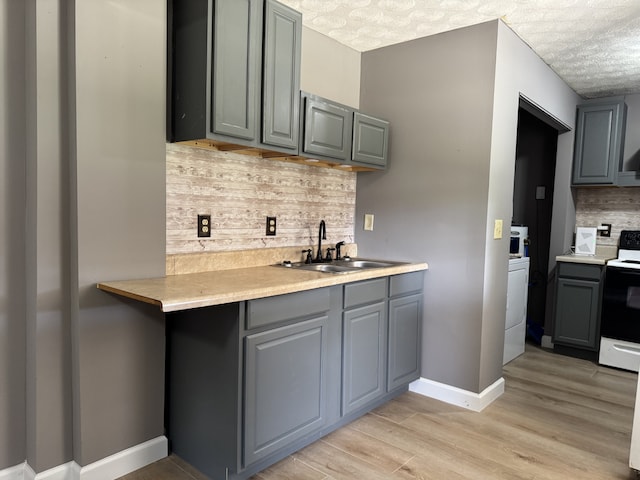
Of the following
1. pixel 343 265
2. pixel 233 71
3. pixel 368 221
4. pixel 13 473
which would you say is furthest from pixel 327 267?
pixel 13 473

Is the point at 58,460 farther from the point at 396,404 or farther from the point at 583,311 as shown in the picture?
the point at 583,311

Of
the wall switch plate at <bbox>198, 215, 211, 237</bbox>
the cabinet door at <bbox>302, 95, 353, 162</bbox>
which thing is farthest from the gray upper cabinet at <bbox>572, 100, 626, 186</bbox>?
the wall switch plate at <bbox>198, 215, 211, 237</bbox>

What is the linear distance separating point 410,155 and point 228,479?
224 cm

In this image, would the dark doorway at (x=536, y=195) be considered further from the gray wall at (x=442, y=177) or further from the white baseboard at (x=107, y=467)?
the white baseboard at (x=107, y=467)

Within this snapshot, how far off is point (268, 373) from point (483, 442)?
1.29 metres

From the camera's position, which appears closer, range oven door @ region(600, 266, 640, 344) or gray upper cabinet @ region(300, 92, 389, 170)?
gray upper cabinet @ region(300, 92, 389, 170)

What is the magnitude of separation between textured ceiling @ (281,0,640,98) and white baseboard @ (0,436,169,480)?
2.44 meters

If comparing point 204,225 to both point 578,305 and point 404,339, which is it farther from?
point 578,305

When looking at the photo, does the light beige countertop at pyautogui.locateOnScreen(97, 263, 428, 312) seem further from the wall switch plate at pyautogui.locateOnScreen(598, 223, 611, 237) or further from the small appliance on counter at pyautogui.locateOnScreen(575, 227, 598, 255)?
the wall switch plate at pyautogui.locateOnScreen(598, 223, 611, 237)

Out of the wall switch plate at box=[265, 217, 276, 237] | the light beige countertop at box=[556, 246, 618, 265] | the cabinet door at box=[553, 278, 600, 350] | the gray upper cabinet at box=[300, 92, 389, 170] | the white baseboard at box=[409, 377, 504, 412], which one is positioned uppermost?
the gray upper cabinet at box=[300, 92, 389, 170]

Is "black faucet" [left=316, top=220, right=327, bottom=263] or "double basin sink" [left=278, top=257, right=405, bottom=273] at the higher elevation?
"black faucet" [left=316, top=220, right=327, bottom=263]

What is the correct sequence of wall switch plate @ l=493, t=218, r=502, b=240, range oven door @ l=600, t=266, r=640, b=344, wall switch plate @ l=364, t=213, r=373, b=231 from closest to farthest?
wall switch plate @ l=493, t=218, r=502, b=240 < wall switch plate @ l=364, t=213, r=373, b=231 < range oven door @ l=600, t=266, r=640, b=344

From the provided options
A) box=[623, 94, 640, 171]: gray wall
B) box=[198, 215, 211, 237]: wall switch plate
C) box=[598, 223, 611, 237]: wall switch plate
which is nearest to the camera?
box=[198, 215, 211, 237]: wall switch plate

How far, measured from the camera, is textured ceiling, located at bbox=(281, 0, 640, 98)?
2.40 meters
